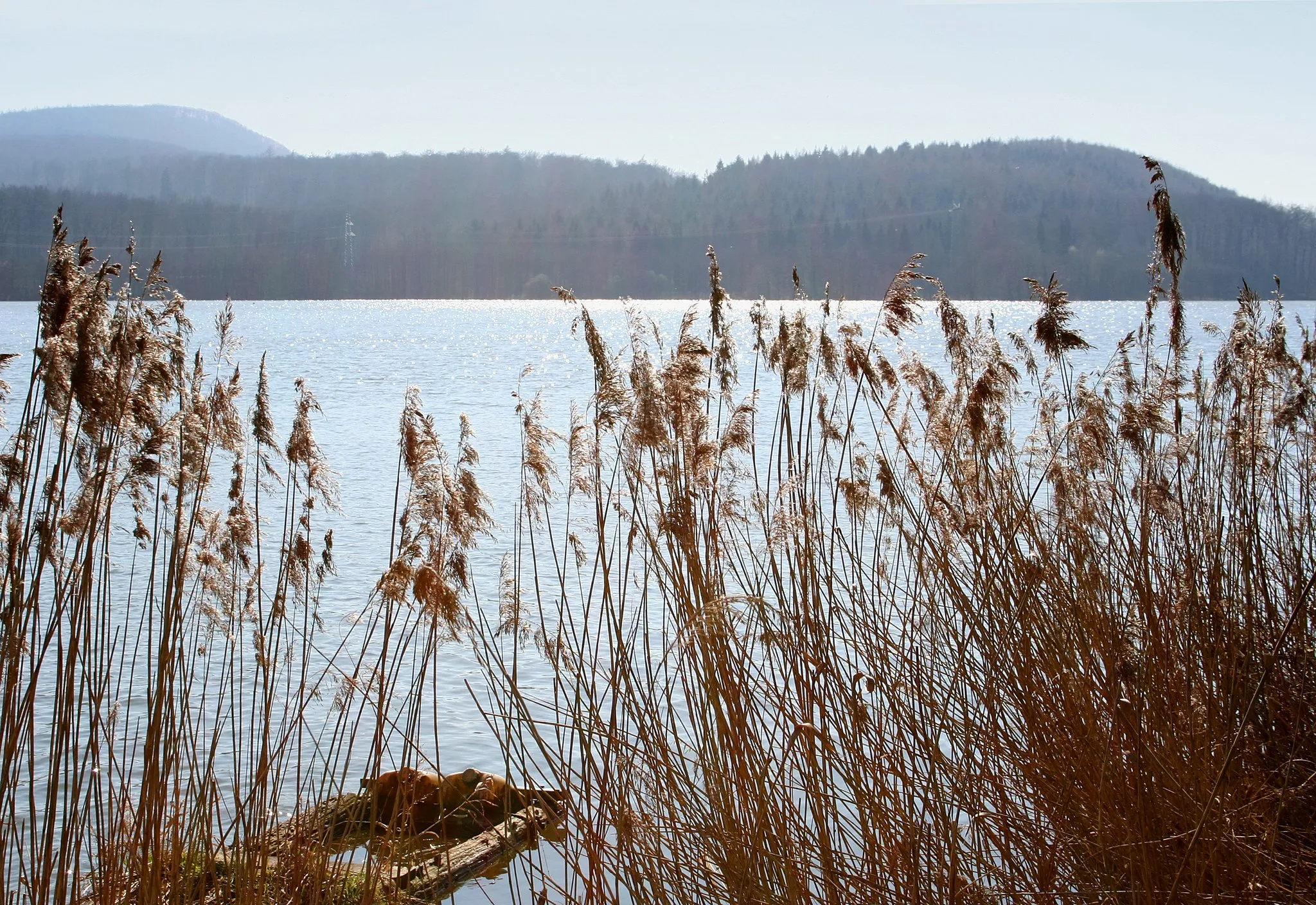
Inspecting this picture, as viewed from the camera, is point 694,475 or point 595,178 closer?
point 694,475

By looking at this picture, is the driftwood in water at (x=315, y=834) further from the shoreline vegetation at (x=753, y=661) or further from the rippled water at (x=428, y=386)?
the rippled water at (x=428, y=386)

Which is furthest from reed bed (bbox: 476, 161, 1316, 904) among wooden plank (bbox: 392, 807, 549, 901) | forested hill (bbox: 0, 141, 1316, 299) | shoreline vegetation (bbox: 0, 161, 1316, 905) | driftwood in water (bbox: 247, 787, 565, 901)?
forested hill (bbox: 0, 141, 1316, 299)

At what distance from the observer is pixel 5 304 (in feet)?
286

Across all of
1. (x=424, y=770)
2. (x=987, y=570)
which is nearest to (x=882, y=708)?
(x=987, y=570)

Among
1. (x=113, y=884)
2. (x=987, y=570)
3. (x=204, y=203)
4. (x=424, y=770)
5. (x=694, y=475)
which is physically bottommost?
(x=424, y=770)

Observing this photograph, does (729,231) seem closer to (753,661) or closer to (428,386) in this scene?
(428,386)

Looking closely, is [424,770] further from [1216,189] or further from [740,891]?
[1216,189]

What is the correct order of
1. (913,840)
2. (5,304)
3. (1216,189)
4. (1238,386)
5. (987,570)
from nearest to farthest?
1. (913,840)
2. (987,570)
3. (1238,386)
4. (5,304)
5. (1216,189)

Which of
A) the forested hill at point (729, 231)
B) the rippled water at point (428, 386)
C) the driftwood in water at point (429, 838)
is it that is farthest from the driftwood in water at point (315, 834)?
the forested hill at point (729, 231)

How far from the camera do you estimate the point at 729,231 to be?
10994cm

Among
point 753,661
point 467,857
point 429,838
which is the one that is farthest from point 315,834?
point 429,838

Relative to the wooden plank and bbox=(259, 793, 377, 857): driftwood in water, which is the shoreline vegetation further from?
the wooden plank

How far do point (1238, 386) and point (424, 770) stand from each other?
4350 millimetres

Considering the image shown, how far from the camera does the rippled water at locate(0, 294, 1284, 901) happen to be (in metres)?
7.82
